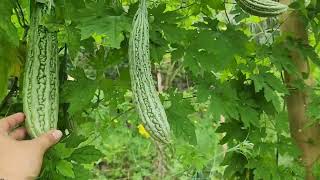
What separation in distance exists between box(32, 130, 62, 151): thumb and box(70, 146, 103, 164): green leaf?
221 millimetres

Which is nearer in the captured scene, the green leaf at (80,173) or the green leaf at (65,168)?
the green leaf at (65,168)

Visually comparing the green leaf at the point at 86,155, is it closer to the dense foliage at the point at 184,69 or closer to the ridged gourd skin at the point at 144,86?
the dense foliage at the point at 184,69

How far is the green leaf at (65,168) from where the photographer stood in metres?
1.79

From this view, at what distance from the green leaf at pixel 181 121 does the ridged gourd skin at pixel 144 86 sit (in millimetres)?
480

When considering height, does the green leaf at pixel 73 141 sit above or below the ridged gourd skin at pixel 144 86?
below

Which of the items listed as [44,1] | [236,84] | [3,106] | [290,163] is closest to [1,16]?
[44,1]

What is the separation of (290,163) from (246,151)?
24cm

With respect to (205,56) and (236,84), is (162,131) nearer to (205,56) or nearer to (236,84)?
(205,56)

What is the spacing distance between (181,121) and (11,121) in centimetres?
70

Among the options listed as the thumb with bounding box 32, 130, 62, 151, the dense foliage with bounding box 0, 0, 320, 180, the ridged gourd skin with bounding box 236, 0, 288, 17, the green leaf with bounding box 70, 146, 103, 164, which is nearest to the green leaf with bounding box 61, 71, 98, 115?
the dense foliage with bounding box 0, 0, 320, 180

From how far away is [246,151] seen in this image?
2.62 metres

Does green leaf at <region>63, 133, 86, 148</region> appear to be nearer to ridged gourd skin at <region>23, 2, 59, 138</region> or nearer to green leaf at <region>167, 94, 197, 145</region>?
ridged gourd skin at <region>23, 2, 59, 138</region>

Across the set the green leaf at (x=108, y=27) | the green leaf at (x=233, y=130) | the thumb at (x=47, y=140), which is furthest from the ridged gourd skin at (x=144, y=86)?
the green leaf at (x=233, y=130)

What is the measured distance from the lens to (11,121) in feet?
5.88
